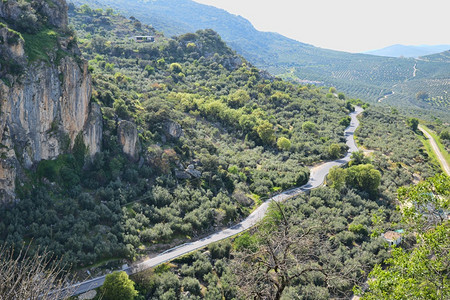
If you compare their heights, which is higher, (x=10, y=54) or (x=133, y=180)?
(x=10, y=54)

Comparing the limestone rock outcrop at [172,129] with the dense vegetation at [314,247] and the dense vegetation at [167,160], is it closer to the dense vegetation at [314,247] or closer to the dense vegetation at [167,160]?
the dense vegetation at [167,160]

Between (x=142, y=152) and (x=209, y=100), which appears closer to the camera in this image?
(x=142, y=152)

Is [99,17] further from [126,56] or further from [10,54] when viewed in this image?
[10,54]

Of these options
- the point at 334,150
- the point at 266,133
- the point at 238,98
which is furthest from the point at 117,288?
the point at 238,98

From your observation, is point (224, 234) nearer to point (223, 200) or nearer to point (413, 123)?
point (223, 200)

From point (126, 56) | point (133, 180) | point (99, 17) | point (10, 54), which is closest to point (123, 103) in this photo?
point (133, 180)

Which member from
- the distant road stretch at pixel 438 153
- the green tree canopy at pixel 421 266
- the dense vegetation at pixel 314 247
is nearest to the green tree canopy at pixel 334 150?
the dense vegetation at pixel 314 247

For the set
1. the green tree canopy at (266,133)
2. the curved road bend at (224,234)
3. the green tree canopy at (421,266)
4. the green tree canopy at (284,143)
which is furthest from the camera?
the green tree canopy at (266,133)
